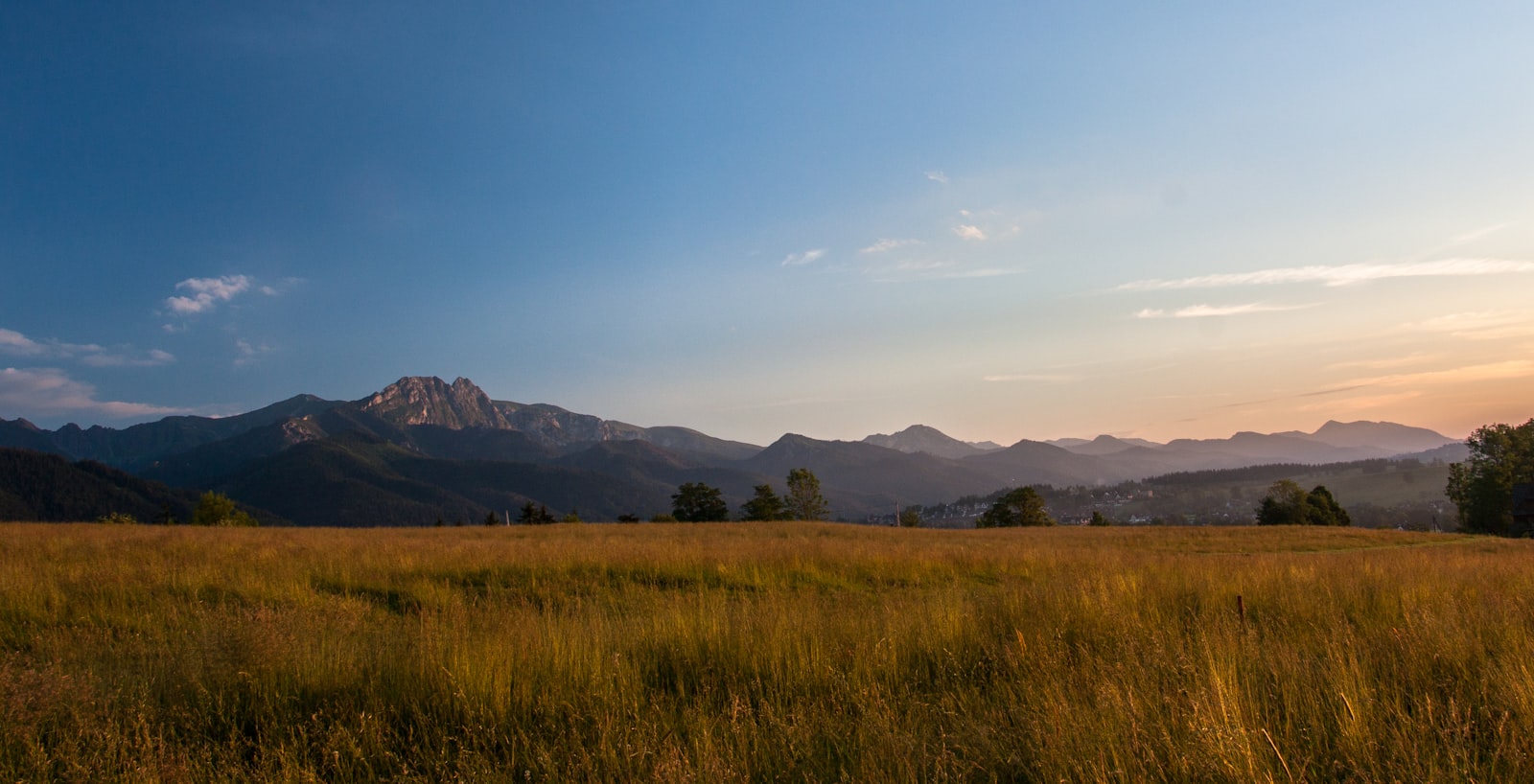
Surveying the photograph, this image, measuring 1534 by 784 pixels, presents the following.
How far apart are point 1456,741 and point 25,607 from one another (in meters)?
12.7

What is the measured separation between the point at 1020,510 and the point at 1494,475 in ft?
132

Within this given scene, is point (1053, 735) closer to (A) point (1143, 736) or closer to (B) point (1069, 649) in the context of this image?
(A) point (1143, 736)

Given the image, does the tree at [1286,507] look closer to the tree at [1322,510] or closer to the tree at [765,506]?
the tree at [1322,510]

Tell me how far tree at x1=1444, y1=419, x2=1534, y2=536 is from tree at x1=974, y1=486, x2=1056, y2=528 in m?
36.4

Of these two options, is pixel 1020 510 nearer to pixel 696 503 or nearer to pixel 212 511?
pixel 696 503

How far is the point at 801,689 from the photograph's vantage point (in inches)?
194

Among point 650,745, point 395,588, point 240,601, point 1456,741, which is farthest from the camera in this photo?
point 395,588

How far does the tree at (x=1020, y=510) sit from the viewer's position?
214 ft

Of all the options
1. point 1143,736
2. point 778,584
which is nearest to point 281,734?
point 1143,736

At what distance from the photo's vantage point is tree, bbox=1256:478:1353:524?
64.0m

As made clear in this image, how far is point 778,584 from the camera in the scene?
1188 centimetres

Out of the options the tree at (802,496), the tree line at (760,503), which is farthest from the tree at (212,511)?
the tree at (802,496)

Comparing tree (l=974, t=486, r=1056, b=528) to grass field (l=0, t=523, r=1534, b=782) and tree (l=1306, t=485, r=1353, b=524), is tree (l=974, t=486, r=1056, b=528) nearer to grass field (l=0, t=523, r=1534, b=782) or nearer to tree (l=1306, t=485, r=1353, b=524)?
tree (l=1306, t=485, r=1353, b=524)

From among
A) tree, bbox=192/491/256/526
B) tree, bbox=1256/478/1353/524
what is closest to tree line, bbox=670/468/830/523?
tree, bbox=192/491/256/526
